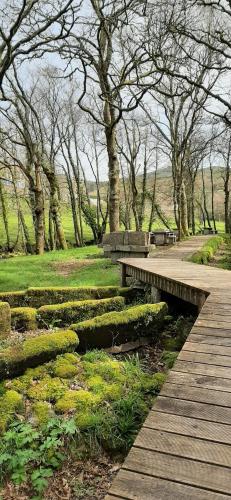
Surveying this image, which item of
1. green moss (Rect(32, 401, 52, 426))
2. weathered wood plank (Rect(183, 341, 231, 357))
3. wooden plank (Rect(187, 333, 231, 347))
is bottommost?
green moss (Rect(32, 401, 52, 426))

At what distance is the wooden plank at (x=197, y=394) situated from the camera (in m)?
3.07

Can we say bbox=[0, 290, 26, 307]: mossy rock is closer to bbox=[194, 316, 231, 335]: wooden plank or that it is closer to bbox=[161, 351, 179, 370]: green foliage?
bbox=[161, 351, 179, 370]: green foliage

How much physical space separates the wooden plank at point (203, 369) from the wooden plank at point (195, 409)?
493 millimetres

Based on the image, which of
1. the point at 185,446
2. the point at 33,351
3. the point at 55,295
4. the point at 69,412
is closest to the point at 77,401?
the point at 69,412

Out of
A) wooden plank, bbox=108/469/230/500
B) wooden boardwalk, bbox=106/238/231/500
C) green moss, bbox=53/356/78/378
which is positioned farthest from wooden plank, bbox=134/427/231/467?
green moss, bbox=53/356/78/378

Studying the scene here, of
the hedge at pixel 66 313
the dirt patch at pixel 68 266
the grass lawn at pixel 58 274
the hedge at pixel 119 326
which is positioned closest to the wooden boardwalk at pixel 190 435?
the hedge at pixel 119 326

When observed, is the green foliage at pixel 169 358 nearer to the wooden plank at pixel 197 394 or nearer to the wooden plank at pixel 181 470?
the wooden plank at pixel 197 394

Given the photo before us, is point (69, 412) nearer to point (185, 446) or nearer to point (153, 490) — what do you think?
point (185, 446)

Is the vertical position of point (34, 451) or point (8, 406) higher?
point (8, 406)

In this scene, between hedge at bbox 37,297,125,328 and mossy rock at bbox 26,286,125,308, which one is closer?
hedge at bbox 37,297,125,328

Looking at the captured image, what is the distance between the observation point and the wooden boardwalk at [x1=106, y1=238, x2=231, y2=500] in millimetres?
2197

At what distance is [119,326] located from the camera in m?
6.73

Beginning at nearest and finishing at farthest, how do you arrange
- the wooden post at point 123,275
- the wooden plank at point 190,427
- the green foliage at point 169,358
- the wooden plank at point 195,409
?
the wooden plank at point 190,427 → the wooden plank at point 195,409 → the green foliage at point 169,358 → the wooden post at point 123,275

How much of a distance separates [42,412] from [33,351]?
1045mm
